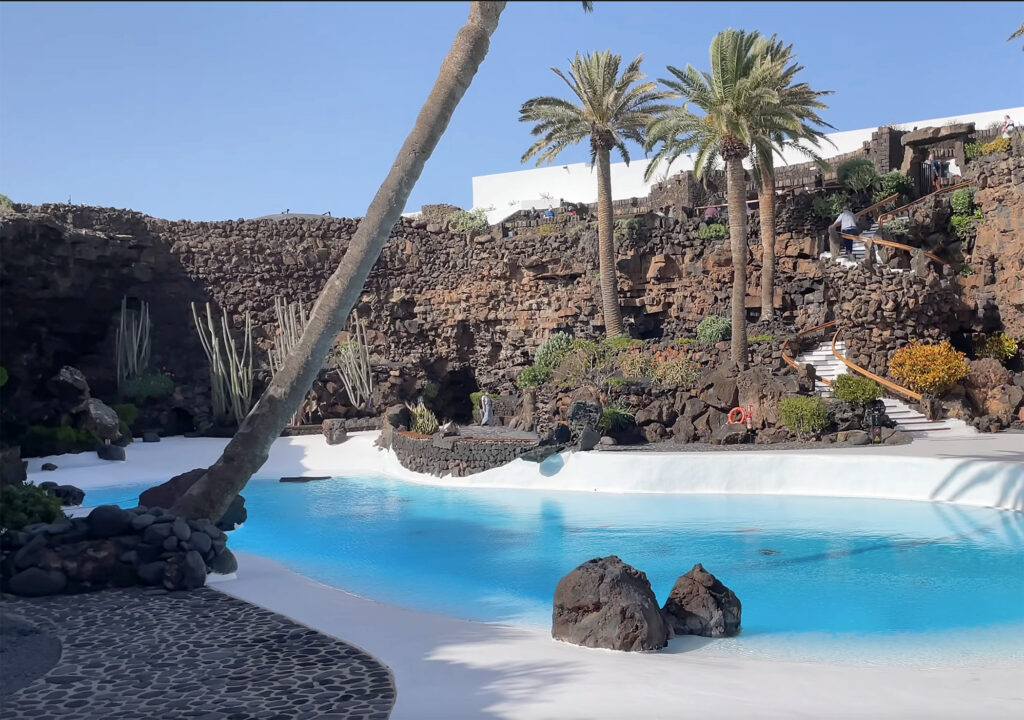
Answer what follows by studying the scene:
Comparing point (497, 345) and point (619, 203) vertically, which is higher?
point (619, 203)

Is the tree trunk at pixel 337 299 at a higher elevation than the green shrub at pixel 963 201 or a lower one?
lower

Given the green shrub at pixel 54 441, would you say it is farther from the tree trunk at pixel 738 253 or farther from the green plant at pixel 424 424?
the tree trunk at pixel 738 253

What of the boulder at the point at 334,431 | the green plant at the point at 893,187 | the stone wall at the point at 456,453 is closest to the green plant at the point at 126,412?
the boulder at the point at 334,431

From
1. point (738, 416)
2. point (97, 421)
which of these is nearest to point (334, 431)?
point (97, 421)

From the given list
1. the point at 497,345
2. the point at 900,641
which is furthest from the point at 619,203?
the point at 900,641

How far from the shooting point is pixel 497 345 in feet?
101

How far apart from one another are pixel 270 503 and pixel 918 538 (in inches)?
474

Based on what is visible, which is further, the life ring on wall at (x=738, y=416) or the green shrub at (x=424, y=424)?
the green shrub at (x=424, y=424)

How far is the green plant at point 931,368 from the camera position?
19094 millimetres

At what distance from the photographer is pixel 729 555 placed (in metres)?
11.5

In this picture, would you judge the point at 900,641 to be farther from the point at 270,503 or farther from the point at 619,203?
the point at 619,203

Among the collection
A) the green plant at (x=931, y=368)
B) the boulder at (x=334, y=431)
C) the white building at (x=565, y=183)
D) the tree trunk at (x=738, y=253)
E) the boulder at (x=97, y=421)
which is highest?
the white building at (x=565, y=183)

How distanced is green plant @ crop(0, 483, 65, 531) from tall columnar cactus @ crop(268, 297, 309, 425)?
15.6 m

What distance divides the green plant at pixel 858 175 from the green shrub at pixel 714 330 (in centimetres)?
681
